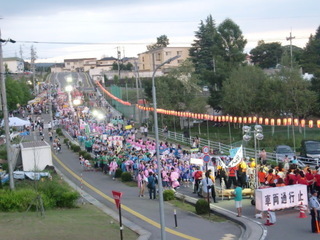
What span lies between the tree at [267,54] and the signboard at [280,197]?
3493 inches

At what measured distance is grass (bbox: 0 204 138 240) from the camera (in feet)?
60.2

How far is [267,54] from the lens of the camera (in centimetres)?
10975

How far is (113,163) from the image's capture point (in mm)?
34938

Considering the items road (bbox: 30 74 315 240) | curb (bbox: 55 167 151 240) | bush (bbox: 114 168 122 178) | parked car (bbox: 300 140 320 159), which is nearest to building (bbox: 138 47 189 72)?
parked car (bbox: 300 140 320 159)

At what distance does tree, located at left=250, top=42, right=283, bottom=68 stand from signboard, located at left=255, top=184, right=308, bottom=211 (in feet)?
291

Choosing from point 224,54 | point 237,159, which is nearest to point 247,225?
point 237,159

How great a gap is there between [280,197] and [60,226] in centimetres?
874

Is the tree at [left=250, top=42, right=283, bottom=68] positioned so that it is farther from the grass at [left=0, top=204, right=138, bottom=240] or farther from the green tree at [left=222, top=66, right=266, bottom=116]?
the grass at [left=0, top=204, right=138, bottom=240]

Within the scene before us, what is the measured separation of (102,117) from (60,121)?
581 cm

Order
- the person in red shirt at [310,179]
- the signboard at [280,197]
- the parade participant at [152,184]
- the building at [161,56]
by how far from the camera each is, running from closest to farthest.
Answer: the signboard at [280,197], the person in red shirt at [310,179], the parade participant at [152,184], the building at [161,56]

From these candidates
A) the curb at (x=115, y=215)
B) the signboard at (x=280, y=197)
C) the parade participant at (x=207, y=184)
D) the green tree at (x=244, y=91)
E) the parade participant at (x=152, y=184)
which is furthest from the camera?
the green tree at (x=244, y=91)

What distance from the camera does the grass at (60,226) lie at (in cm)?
1836

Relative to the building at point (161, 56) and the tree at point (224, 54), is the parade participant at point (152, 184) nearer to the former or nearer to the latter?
the tree at point (224, 54)

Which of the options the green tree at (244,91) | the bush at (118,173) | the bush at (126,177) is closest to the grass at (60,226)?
the bush at (126,177)
